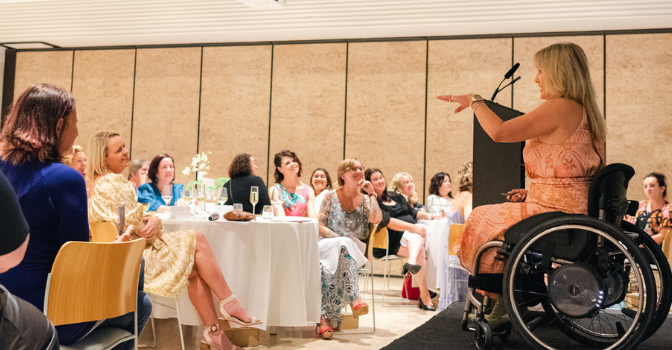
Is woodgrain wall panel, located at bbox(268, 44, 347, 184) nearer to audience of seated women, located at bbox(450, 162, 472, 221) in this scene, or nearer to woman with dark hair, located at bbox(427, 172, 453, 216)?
woman with dark hair, located at bbox(427, 172, 453, 216)

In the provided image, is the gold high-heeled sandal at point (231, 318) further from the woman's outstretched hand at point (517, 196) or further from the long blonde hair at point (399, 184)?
the long blonde hair at point (399, 184)

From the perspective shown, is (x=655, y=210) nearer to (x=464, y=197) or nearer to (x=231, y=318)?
(x=464, y=197)

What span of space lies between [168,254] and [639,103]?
6.19m

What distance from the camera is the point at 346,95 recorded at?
26.1ft

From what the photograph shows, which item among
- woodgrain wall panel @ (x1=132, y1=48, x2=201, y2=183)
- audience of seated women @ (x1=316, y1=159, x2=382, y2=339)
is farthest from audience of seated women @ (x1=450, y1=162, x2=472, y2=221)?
woodgrain wall panel @ (x1=132, y1=48, x2=201, y2=183)

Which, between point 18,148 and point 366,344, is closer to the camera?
point 18,148

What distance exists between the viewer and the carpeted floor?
7.70 feet

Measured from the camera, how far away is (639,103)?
706 cm

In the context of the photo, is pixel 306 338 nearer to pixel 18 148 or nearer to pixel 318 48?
pixel 18 148

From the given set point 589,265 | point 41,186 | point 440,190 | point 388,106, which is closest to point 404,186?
point 440,190

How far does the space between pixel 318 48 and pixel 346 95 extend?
0.81 m

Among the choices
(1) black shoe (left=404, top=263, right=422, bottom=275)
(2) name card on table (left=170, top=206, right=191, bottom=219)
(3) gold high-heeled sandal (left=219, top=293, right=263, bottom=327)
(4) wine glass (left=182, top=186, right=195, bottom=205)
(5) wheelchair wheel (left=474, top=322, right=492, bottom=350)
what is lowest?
(3) gold high-heeled sandal (left=219, top=293, right=263, bottom=327)

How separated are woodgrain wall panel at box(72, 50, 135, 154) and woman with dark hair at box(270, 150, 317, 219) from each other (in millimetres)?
3988

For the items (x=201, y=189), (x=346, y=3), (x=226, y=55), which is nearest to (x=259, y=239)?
(x=201, y=189)
